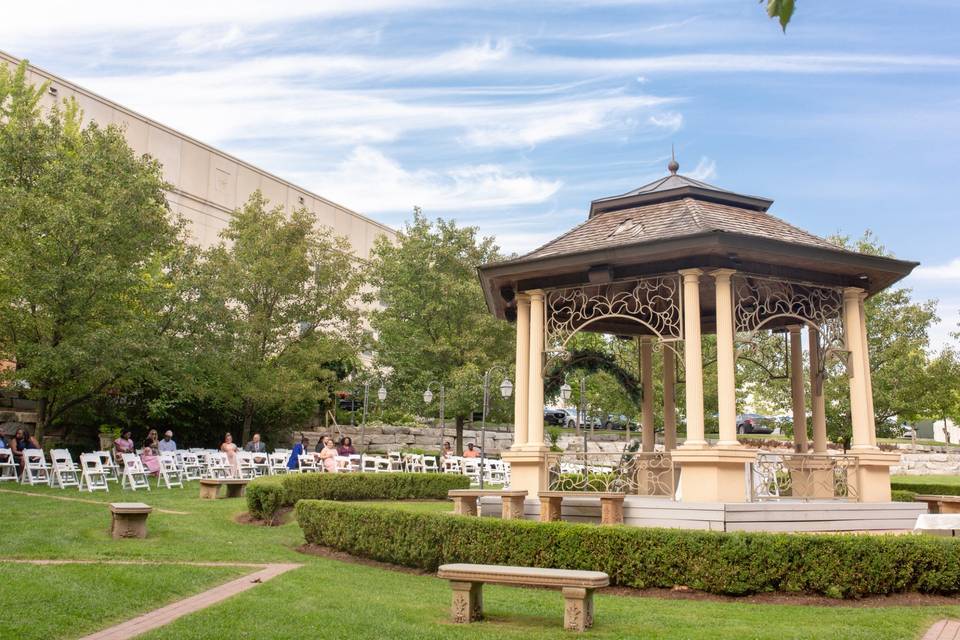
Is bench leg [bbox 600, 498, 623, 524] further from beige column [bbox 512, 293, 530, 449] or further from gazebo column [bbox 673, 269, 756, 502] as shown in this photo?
beige column [bbox 512, 293, 530, 449]

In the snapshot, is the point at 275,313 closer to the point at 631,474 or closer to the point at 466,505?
the point at 631,474

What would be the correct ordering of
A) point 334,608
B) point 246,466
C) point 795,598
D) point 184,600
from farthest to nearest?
1. point 246,466
2. point 795,598
3. point 184,600
4. point 334,608

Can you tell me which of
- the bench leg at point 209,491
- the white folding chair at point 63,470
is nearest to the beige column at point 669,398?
the bench leg at point 209,491

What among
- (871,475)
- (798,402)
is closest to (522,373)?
(798,402)

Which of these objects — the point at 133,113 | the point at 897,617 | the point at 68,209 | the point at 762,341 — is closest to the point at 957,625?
the point at 897,617

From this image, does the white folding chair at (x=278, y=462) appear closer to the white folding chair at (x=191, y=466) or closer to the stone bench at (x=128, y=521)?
the white folding chair at (x=191, y=466)

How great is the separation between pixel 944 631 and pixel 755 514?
10.5 feet

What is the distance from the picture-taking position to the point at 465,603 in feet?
25.0

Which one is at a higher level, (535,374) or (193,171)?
(193,171)

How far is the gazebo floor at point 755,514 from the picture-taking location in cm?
1031

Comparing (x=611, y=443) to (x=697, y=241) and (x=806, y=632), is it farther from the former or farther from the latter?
(x=806, y=632)

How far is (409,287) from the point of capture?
32844 mm

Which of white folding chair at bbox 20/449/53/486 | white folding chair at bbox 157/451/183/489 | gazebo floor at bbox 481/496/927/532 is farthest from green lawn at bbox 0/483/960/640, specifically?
white folding chair at bbox 157/451/183/489

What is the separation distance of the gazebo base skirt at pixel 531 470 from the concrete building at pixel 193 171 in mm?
25367
